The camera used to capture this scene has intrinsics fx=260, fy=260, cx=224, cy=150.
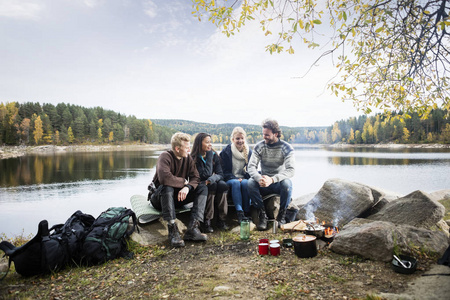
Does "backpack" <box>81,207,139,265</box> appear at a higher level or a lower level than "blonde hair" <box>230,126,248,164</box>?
lower

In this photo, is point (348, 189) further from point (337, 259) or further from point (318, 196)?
point (337, 259)

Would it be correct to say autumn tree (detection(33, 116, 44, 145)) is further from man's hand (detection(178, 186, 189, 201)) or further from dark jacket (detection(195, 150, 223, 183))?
man's hand (detection(178, 186, 189, 201))

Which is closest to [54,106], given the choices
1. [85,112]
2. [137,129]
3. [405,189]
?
[85,112]

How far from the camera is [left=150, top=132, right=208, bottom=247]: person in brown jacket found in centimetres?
479

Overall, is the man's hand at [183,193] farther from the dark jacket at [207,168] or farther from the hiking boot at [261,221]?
the hiking boot at [261,221]

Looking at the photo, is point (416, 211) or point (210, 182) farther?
point (210, 182)

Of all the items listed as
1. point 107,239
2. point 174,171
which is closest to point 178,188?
point 174,171

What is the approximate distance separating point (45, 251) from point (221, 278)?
8.56ft

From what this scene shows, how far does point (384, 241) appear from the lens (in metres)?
3.41

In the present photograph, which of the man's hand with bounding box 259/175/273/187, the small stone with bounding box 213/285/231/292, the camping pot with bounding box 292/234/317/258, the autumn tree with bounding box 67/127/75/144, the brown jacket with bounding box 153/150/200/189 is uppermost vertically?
the autumn tree with bounding box 67/127/75/144

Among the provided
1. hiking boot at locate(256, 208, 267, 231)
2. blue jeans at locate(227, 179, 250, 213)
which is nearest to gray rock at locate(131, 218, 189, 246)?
blue jeans at locate(227, 179, 250, 213)

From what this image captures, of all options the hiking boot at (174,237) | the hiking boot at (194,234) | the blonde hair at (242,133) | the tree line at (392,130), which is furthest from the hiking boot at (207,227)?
the tree line at (392,130)

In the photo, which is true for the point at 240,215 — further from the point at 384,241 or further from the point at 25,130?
the point at 25,130

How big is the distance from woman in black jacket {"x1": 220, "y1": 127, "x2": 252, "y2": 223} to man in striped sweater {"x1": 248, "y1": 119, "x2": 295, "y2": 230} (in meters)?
0.22
